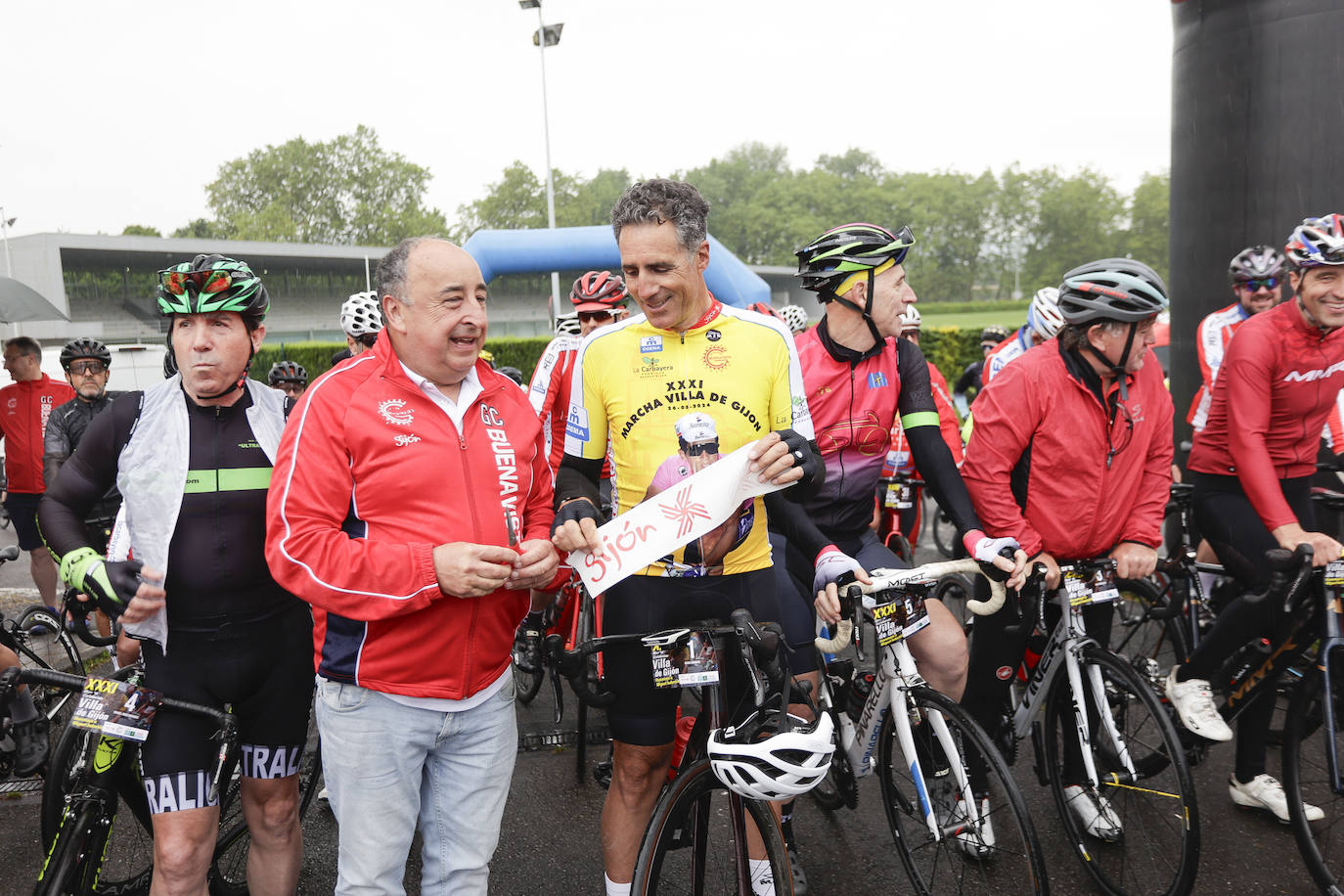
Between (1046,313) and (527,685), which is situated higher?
(1046,313)

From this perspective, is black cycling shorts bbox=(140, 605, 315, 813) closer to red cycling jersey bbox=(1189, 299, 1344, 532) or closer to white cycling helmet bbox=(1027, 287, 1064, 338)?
red cycling jersey bbox=(1189, 299, 1344, 532)

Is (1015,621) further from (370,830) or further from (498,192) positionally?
(498,192)

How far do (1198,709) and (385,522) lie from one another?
3.14m

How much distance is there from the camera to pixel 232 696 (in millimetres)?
2824

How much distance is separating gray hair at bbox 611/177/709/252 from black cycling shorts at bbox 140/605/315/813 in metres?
1.65

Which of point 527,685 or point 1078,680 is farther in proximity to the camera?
point 527,685

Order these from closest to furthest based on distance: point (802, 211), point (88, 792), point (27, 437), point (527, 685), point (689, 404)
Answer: point (689, 404) < point (88, 792) < point (527, 685) < point (27, 437) < point (802, 211)

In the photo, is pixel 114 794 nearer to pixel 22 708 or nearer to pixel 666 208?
pixel 22 708

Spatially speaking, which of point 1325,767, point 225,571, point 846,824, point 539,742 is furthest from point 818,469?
point 539,742

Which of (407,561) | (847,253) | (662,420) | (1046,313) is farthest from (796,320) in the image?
(407,561)

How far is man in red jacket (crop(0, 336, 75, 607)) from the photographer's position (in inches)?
294

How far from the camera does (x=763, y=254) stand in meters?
96.4

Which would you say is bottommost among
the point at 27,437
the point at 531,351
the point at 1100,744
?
the point at 1100,744

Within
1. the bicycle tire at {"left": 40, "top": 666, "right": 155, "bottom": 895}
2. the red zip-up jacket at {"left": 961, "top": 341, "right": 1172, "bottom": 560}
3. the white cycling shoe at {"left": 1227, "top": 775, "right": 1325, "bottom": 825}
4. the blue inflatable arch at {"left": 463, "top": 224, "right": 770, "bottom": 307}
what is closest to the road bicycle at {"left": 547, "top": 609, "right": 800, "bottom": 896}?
the red zip-up jacket at {"left": 961, "top": 341, "right": 1172, "bottom": 560}
